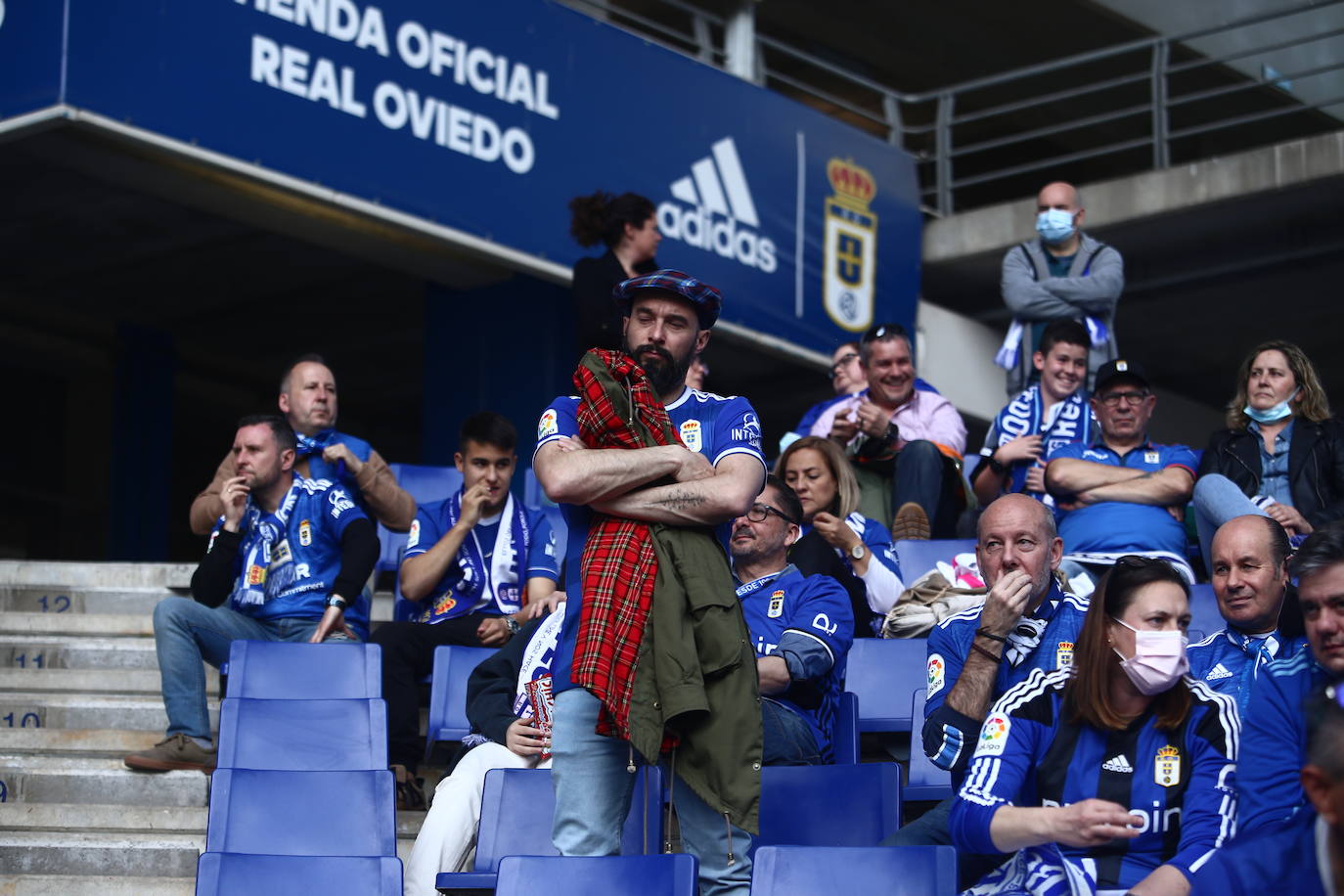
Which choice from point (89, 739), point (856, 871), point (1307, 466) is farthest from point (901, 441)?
point (856, 871)

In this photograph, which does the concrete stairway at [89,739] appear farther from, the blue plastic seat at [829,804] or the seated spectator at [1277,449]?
the seated spectator at [1277,449]

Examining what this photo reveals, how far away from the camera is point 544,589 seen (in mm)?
5492

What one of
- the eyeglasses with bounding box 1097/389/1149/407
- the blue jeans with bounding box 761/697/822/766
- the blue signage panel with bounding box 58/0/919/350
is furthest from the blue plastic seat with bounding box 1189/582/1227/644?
the blue signage panel with bounding box 58/0/919/350

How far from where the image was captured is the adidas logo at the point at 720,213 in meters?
8.82

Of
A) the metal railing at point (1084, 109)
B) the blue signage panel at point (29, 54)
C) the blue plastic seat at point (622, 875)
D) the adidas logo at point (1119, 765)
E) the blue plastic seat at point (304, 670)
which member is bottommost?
the blue plastic seat at point (622, 875)

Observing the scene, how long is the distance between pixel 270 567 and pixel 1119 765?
10.2 ft

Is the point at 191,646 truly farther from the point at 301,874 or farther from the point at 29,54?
the point at 29,54

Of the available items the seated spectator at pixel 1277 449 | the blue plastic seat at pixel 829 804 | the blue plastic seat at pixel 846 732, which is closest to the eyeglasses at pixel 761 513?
the blue plastic seat at pixel 846 732

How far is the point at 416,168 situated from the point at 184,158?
3.83 ft

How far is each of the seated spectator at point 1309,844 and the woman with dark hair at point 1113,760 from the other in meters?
0.22

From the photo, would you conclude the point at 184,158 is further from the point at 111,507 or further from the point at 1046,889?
the point at 111,507

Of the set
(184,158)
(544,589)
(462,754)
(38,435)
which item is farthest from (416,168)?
(38,435)

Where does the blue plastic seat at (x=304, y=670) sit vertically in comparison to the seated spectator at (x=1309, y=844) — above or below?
above

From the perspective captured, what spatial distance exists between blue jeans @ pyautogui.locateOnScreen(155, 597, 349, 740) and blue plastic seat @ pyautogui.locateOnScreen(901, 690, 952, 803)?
1.93 metres
